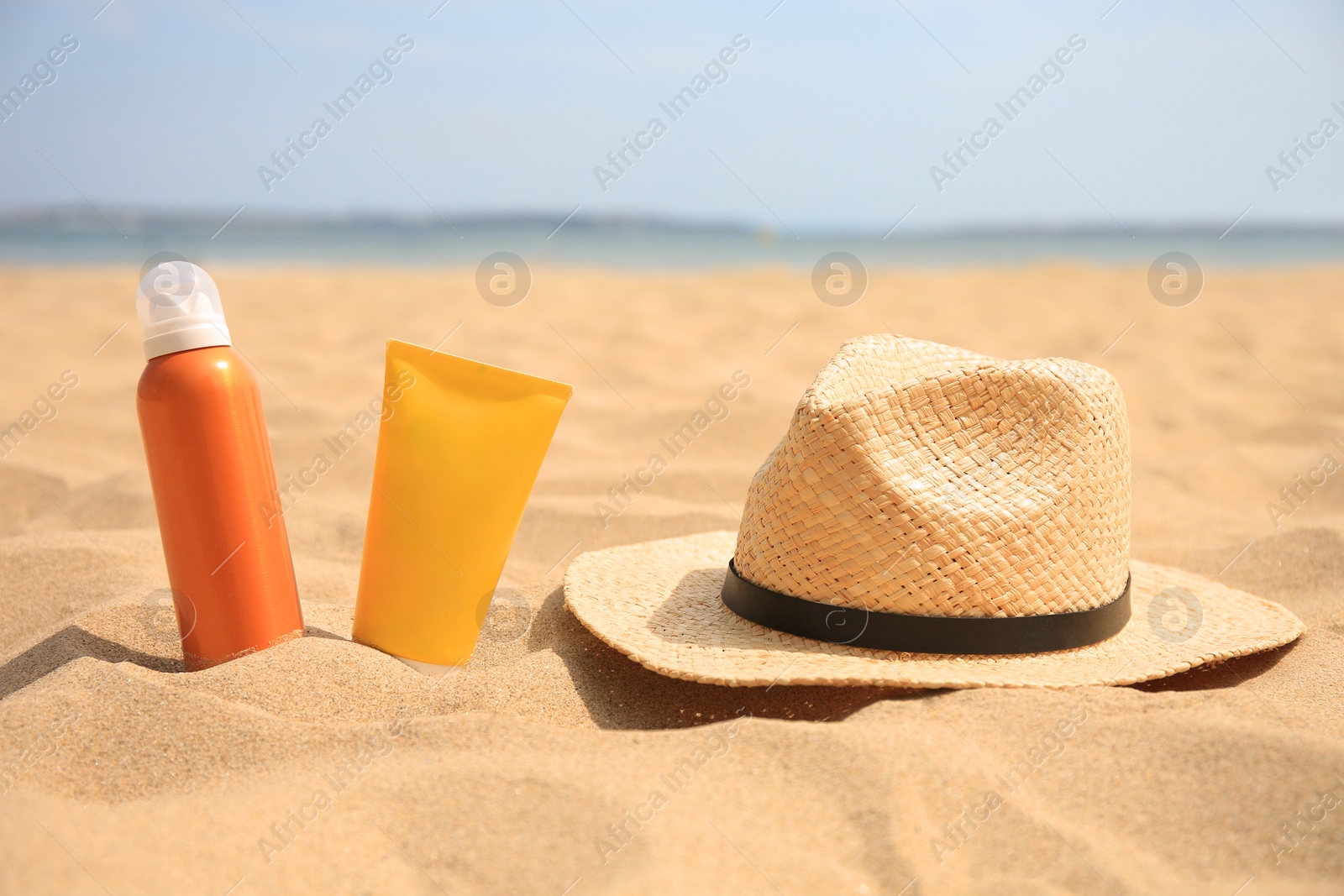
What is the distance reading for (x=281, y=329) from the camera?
Result: 5.91 m

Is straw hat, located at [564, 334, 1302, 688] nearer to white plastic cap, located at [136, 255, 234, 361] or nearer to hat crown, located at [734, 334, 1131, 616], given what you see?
hat crown, located at [734, 334, 1131, 616]

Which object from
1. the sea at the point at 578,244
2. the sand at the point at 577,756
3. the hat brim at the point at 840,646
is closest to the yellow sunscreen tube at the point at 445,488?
the sand at the point at 577,756

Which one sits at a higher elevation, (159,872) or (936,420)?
(936,420)

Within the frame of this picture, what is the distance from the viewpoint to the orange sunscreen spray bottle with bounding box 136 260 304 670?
4.88ft

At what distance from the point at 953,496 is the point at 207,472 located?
4.08ft

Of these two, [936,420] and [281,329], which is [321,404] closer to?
[281,329]

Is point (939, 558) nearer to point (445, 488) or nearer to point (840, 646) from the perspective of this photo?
point (840, 646)

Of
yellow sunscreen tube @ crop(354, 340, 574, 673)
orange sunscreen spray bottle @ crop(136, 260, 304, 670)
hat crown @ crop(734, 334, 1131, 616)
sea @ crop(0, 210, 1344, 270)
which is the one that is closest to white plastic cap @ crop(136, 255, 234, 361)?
orange sunscreen spray bottle @ crop(136, 260, 304, 670)

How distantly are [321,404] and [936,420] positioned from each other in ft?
10.7

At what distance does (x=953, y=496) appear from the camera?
1.66m

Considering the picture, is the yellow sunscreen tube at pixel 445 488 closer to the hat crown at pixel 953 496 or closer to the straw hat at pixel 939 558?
the straw hat at pixel 939 558

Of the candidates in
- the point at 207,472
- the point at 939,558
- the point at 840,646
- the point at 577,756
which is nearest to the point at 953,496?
the point at 939,558

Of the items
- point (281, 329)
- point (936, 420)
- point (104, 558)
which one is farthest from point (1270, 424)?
point (281, 329)

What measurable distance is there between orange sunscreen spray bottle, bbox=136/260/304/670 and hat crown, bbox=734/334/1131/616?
2.86ft
